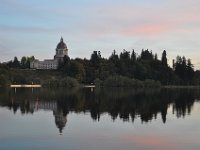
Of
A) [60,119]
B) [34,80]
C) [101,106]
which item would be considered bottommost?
[60,119]

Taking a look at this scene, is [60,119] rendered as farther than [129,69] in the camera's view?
No

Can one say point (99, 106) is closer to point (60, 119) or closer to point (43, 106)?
point (43, 106)

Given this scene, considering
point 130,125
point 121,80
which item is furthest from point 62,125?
point 121,80

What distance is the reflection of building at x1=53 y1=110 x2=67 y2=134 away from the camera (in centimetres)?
3279

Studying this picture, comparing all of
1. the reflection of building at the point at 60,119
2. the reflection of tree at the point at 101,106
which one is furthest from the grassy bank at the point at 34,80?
the reflection of building at the point at 60,119

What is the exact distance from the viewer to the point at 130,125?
34.2 meters

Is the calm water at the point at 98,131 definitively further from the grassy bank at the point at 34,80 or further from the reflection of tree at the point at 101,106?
the grassy bank at the point at 34,80

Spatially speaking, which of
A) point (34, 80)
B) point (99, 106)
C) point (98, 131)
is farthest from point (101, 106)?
point (34, 80)

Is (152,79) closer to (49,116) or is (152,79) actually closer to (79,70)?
(79,70)

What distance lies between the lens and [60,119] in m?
37.9

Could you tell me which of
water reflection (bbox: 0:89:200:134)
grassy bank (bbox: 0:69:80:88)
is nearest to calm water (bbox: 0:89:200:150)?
water reflection (bbox: 0:89:200:134)

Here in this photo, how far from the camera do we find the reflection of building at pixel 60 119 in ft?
108

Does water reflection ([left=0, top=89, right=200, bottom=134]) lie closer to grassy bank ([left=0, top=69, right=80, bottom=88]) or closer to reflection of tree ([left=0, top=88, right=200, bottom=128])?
reflection of tree ([left=0, top=88, right=200, bottom=128])

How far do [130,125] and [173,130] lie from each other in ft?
12.8
